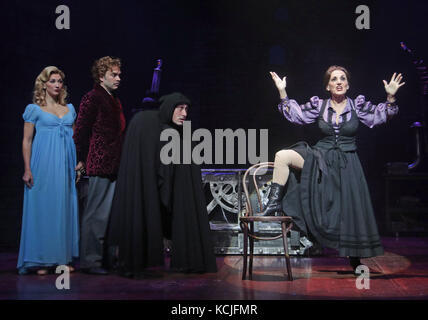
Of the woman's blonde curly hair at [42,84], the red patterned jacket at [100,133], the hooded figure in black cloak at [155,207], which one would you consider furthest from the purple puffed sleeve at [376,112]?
the woman's blonde curly hair at [42,84]

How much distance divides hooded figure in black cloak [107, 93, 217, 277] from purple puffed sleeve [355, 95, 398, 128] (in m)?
1.36

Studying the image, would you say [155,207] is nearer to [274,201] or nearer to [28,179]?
[274,201]

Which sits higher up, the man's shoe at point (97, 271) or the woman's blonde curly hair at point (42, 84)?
the woman's blonde curly hair at point (42, 84)

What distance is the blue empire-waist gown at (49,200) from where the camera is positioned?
3824 mm

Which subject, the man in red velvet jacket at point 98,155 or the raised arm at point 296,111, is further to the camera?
the raised arm at point 296,111

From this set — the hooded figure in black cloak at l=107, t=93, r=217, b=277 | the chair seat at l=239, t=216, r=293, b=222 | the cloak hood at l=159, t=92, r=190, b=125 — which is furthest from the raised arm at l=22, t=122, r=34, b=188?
the chair seat at l=239, t=216, r=293, b=222

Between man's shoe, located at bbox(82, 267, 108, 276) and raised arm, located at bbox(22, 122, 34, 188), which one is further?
raised arm, located at bbox(22, 122, 34, 188)

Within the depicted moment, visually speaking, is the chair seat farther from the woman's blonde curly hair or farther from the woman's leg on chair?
the woman's blonde curly hair

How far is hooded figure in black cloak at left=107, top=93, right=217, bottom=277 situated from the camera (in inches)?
137

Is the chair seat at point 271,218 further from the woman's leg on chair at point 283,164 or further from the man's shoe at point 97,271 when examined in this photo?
the man's shoe at point 97,271

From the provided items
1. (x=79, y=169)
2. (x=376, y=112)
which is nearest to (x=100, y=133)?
(x=79, y=169)

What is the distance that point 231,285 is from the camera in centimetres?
323

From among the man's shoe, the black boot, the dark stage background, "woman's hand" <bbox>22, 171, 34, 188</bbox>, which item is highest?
the dark stage background
